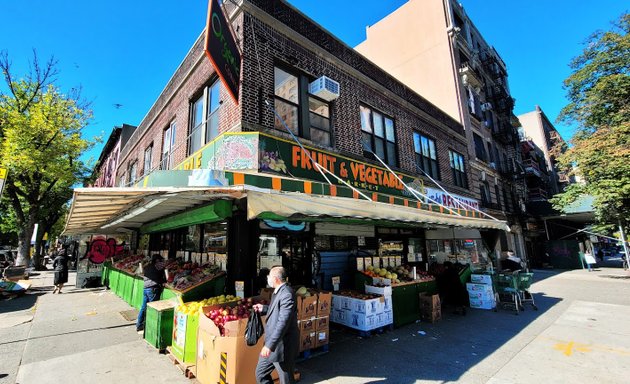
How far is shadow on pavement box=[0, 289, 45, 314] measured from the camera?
9586 mm

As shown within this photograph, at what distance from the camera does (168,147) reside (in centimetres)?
1234

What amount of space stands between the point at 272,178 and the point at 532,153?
1474 inches

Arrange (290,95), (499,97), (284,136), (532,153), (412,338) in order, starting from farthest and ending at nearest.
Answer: (532,153) → (499,97) → (290,95) → (284,136) → (412,338)

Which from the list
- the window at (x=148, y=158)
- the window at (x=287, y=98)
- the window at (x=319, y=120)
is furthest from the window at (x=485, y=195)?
the window at (x=148, y=158)

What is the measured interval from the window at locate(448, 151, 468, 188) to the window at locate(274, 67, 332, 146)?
9.83 m

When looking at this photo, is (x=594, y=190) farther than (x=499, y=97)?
No

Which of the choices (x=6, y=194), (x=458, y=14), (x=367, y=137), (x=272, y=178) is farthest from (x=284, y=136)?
(x=6, y=194)

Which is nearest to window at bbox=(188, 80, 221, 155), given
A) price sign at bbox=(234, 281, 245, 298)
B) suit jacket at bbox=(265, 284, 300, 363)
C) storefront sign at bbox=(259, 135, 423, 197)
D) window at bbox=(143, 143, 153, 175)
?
storefront sign at bbox=(259, 135, 423, 197)

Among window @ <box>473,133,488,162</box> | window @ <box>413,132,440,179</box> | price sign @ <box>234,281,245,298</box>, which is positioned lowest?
price sign @ <box>234,281,245,298</box>

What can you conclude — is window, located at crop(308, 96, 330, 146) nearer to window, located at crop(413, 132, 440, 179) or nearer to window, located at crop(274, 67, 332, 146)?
window, located at crop(274, 67, 332, 146)

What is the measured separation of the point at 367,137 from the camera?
11.2 m

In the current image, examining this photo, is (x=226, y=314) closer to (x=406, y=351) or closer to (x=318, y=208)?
(x=318, y=208)

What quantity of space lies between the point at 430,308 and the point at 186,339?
6225 mm

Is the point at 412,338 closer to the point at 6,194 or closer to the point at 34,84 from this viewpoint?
the point at 6,194
